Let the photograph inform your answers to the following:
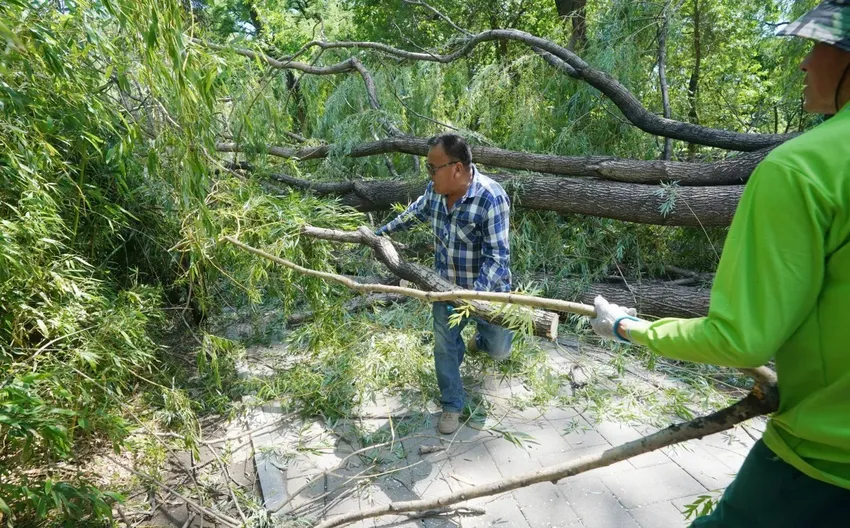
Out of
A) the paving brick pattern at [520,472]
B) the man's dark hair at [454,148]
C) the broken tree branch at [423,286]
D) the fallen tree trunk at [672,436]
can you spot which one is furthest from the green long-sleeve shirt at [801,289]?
the man's dark hair at [454,148]

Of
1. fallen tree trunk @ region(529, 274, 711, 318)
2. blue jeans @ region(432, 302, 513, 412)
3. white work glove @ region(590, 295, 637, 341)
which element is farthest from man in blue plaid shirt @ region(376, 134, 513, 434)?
fallen tree trunk @ region(529, 274, 711, 318)

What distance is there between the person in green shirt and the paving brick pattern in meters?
1.21

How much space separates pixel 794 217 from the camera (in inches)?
37.3

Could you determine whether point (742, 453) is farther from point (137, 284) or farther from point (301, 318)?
point (137, 284)

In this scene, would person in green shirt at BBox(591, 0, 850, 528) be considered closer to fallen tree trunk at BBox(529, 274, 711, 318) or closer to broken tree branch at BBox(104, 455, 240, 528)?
broken tree branch at BBox(104, 455, 240, 528)

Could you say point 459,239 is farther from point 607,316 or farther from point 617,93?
point 617,93

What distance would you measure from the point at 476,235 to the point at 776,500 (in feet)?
5.83

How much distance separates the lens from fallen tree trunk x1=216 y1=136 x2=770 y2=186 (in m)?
3.78

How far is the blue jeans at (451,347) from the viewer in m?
2.77

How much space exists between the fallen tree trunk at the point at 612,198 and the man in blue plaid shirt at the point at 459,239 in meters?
1.45

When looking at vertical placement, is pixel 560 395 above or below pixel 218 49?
below

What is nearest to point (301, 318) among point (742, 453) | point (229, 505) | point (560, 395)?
point (229, 505)

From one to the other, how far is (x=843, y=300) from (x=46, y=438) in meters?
2.57

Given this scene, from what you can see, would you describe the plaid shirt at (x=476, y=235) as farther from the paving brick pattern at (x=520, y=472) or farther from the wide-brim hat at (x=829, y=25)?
the wide-brim hat at (x=829, y=25)
